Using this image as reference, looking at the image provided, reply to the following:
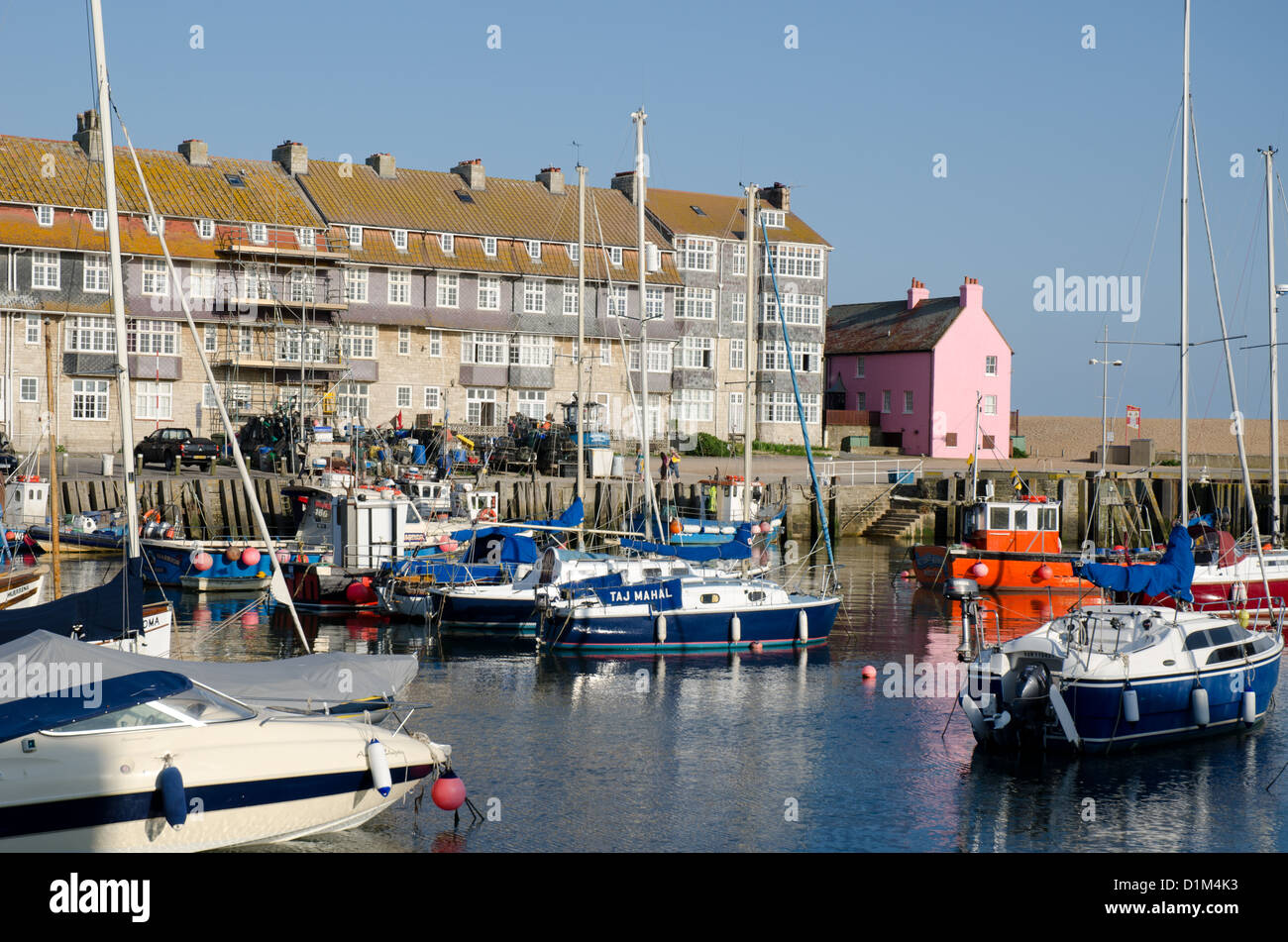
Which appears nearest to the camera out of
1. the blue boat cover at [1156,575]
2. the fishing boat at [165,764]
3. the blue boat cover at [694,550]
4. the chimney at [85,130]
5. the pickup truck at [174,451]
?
the fishing boat at [165,764]

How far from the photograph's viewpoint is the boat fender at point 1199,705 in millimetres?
22281

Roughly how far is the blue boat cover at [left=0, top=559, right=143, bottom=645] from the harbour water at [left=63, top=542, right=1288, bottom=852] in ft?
15.8

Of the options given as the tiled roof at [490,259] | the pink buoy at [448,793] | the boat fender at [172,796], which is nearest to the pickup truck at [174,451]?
the tiled roof at [490,259]

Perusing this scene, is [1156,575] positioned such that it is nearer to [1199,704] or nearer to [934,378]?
[1199,704]

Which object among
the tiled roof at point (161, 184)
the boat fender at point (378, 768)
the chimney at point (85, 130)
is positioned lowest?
the boat fender at point (378, 768)

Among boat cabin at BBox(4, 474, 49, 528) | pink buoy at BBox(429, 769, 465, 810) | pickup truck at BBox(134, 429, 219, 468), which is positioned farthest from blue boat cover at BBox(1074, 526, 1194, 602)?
pickup truck at BBox(134, 429, 219, 468)

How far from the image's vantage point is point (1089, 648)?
2153 centimetres

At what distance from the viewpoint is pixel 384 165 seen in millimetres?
69688

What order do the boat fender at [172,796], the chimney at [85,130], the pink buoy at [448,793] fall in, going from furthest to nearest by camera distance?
the chimney at [85,130]
the pink buoy at [448,793]
the boat fender at [172,796]

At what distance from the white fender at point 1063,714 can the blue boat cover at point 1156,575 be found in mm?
3766

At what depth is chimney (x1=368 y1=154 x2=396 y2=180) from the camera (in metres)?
69.5

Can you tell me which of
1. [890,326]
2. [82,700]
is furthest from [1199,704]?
[890,326]

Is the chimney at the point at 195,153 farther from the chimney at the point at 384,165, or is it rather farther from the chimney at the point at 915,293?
the chimney at the point at 915,293
